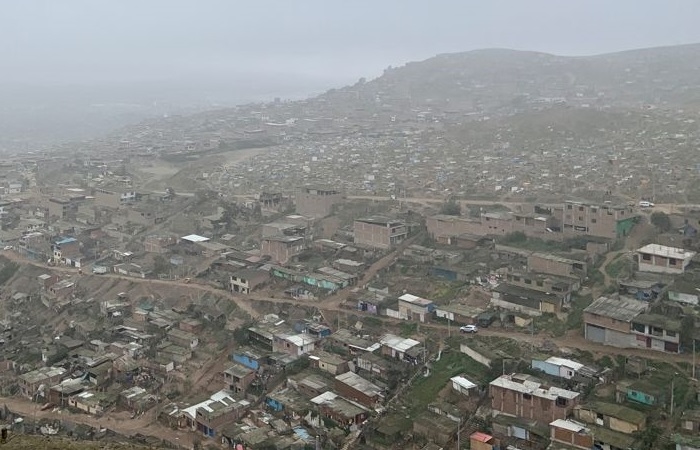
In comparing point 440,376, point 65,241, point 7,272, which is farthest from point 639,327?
point 7,272

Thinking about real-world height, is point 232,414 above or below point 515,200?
below

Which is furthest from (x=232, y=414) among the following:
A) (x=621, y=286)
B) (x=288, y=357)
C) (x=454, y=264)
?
(x=621, y=286)

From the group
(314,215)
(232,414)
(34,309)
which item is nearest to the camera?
(232,414)

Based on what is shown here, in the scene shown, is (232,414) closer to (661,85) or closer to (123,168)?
(123,168)

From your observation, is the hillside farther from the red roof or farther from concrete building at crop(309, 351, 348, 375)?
the red roof

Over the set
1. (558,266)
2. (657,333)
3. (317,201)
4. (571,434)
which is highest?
(317,201)

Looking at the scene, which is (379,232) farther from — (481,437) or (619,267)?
(481,437)
